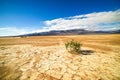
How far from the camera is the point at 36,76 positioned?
21.9 ft

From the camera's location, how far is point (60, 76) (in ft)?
22.0

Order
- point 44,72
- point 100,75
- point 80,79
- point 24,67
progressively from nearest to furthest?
point 80,79 < point 100,75 < point 44,72 < point 24,67

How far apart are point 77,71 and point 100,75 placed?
147cm

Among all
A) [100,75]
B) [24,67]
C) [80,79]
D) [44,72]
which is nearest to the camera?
[80,79]

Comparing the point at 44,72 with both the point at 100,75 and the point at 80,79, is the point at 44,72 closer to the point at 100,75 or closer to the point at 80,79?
the point at 80,79

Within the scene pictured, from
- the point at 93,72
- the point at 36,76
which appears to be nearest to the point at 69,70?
the point at 93,72

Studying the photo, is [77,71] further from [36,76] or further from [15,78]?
[15,78]

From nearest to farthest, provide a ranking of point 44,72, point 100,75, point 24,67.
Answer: point 100,75
point 44,72
point 24,67

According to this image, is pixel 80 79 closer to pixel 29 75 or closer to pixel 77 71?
pixel 77 71

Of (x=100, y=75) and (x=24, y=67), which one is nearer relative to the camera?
(x=100, y=75)

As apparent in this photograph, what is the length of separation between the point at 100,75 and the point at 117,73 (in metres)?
1.34

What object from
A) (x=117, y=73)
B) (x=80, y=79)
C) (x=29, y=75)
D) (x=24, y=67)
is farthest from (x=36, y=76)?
(x=117, y=73)

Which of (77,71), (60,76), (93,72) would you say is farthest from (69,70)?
(93,72)

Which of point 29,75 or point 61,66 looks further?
point 61,66
